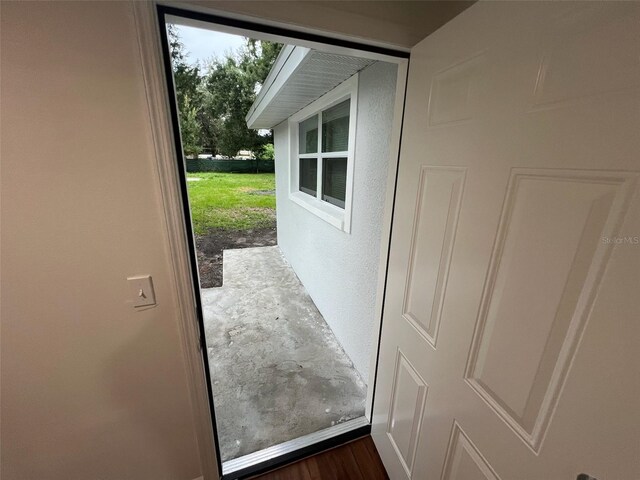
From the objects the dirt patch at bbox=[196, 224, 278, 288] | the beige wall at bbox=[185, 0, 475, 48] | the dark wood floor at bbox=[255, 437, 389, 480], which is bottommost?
the dirt patch at bbox=[196, 224, 278, 288]

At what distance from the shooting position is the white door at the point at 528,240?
0.43 meters

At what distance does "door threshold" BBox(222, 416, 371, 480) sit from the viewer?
4.36 ft

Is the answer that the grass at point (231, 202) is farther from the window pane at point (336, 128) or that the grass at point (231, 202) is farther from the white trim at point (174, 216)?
the white trim at point (174, 216)

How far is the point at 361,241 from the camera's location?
1.81 m

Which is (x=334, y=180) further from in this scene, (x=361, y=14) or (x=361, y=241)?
(x=361, y=14)

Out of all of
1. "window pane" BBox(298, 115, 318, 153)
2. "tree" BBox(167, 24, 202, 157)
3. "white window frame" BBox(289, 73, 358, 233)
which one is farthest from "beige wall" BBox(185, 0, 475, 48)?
"tree" BBox(167, 24, 202, 157)

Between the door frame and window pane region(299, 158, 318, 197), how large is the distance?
1997mm

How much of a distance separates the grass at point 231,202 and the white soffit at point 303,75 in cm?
341

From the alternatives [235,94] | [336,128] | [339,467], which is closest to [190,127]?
[235,94]

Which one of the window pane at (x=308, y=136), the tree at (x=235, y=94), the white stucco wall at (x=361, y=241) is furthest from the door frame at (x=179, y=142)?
the tree at (x=235, y=94)

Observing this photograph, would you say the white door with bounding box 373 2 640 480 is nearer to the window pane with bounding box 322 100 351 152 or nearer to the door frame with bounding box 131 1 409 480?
the door frame with bounding box 131 1 409 480

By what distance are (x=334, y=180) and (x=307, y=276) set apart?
1363mm

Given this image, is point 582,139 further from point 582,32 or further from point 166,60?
point 166,60

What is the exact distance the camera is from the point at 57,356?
85cm
